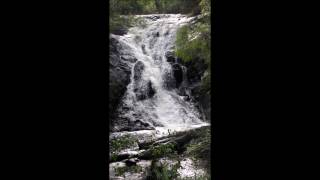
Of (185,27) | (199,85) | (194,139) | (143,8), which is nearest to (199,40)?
(185,27)

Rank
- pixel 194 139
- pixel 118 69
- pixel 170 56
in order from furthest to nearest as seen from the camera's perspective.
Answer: pixel 170 56 < pixel 118 69 < pixel 194 139

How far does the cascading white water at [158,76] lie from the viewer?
716 centimetres

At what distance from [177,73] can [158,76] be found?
44 centimetres

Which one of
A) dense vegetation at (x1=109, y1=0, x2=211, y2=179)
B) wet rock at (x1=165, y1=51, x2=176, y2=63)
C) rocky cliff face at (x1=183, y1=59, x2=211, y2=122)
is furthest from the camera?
wet rock at (x1=165, y1=51, x2=176, y2=63)

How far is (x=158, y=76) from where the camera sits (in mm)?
7766

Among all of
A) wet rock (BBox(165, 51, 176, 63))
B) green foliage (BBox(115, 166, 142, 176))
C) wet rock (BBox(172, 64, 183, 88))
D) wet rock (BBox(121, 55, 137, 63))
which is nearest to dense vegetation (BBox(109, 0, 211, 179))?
green foliage (BBox(115, 166, 142, 176))

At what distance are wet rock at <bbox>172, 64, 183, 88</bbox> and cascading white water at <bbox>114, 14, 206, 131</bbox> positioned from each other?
0.10 meters

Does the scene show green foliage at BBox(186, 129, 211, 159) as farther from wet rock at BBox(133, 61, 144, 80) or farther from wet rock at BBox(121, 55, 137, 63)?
wet rock at BBox(121, 55, 137, 63)

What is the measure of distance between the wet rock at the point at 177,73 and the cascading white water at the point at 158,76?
0.10 m

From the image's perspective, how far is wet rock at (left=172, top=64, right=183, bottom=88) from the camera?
7695mm

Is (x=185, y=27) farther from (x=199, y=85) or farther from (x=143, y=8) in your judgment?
(x=143, y=8)

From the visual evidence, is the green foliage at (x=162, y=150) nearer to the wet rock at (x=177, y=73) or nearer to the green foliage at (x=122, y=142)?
the green foliage at (x=122, y=142)
